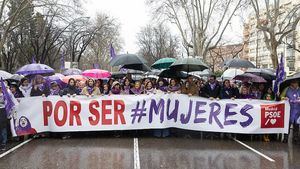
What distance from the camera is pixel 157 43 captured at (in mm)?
80688

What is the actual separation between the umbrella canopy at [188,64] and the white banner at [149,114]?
125cm

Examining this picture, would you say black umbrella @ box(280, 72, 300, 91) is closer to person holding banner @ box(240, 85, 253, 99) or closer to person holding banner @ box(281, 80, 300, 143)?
person holding banner @ box(281, 80, 300, 143)

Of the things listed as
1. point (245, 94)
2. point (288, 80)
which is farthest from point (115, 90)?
point (288, 80)

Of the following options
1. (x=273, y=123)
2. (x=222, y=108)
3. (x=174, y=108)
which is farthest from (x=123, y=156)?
(x=273, y=123)

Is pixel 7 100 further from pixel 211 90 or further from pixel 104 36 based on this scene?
pixel 104 36

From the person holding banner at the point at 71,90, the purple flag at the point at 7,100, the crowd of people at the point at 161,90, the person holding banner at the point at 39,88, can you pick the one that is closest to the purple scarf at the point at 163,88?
the crowd of people at the point at 161,90

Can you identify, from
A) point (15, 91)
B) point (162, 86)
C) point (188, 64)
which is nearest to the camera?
point (15, 91)

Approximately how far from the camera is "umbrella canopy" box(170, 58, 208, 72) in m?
12.2

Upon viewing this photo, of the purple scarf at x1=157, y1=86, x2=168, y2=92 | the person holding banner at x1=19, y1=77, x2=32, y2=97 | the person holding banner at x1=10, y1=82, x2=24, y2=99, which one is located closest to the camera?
the person holding banner at x1=10, y1=82, x2=24, y2=99

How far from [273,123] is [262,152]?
170cm

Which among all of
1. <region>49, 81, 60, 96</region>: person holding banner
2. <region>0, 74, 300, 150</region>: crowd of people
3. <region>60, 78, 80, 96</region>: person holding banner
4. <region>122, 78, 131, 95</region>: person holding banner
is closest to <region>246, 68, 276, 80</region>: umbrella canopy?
<region>0, 74, 300, 150</region>: crowd of people

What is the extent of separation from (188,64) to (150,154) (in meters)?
3.91

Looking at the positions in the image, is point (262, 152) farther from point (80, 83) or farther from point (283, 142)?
point (80, 83)

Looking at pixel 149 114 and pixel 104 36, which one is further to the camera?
pixel 104 36
